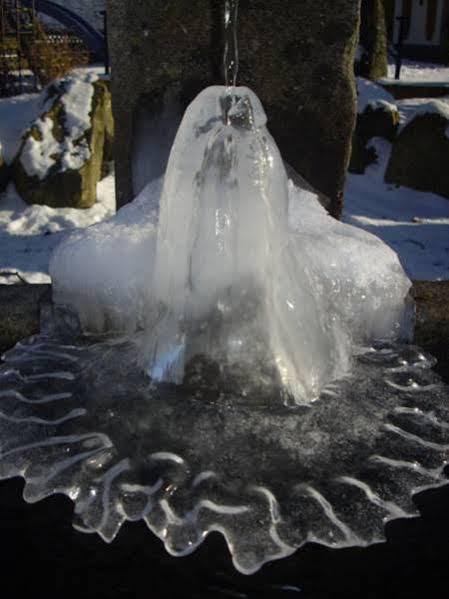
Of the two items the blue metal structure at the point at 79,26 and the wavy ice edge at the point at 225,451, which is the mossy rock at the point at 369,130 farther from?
the blue metal structure at the point at 79,26

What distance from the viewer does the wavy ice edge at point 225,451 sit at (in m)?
1.53

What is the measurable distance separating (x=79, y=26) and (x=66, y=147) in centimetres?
1291

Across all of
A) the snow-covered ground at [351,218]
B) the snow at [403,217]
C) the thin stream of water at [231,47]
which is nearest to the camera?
the thin stream of water at [231,47]

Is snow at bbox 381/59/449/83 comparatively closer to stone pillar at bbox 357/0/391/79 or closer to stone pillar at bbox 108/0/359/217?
stone pillar at bbox 357/0/391/79

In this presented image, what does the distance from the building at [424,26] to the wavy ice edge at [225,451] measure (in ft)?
55.6

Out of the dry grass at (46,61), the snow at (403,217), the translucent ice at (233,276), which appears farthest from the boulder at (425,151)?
the dry grass at (46,61)

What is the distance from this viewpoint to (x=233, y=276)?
6.95 feet

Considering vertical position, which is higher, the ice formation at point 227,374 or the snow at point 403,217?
the ice formation at point 227,374

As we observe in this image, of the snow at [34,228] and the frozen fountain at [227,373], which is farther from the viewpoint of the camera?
the snow at [34,228]

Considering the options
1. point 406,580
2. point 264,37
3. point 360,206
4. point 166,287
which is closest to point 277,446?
point 406,580

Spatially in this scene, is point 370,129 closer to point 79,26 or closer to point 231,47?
point 231,47

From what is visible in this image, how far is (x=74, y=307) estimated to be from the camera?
2453 mm

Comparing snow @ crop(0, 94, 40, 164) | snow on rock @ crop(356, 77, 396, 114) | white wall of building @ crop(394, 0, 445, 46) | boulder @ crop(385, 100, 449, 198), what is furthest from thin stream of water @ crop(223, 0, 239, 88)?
white wall of building @ crop(394, 0, 445, 46)

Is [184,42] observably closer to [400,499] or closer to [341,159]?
[341,159]
